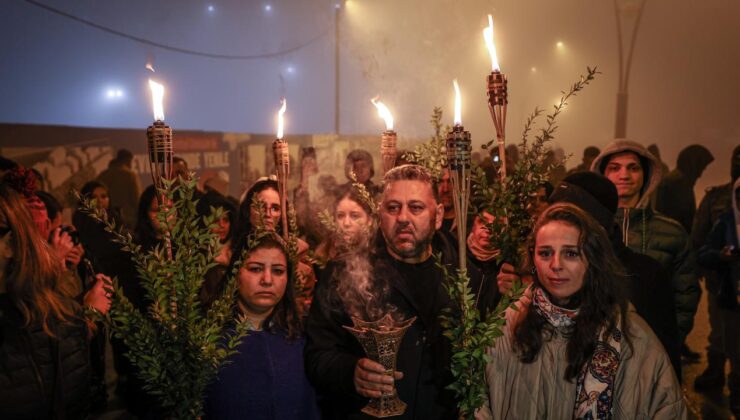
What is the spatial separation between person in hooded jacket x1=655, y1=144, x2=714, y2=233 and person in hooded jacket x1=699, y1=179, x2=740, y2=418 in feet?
9.95

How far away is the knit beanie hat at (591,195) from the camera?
3.22 metres

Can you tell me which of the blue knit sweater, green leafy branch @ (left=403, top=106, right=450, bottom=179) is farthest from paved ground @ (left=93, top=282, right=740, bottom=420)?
the blue knit sweater

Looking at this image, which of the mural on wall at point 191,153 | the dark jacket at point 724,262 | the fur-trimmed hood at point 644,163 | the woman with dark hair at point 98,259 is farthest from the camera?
the mural on wall at point 191,153

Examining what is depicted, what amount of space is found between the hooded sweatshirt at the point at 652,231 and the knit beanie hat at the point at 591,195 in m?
0.84

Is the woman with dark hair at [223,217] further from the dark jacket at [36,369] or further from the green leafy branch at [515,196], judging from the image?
the green leafy branch at [515,196]

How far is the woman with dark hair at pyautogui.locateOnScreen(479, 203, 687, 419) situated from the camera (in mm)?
2502

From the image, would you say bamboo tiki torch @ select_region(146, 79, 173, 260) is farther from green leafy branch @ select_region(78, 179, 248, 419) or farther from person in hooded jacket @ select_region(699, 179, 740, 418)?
person in hooded jacket @ select_region(699, 179, 740, 418)

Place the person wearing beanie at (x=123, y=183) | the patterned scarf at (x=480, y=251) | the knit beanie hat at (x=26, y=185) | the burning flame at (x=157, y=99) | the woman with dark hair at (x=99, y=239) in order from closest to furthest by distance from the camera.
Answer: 1. the burning flame at (x=157, y=99)
2. the knit beanie hat at (x=26, y=185)
3. the patterned scarf at (x=480, y=251)
4. the woman with dark hair at (x=99, y=239)
5. the person wearing beanie at (x=123, y=183)

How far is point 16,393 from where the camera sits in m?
2.77

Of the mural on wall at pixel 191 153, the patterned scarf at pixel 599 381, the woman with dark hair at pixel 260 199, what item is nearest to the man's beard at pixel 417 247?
the patterned scarf at pixel 599 381

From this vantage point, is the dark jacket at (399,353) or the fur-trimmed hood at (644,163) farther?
the fur-trimmed hood at (644,163)

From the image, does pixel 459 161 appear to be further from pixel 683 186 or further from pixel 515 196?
pixel 683 186

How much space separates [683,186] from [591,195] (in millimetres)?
5365

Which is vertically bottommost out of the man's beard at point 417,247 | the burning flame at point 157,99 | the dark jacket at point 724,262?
the dark jacket at point 724,262
